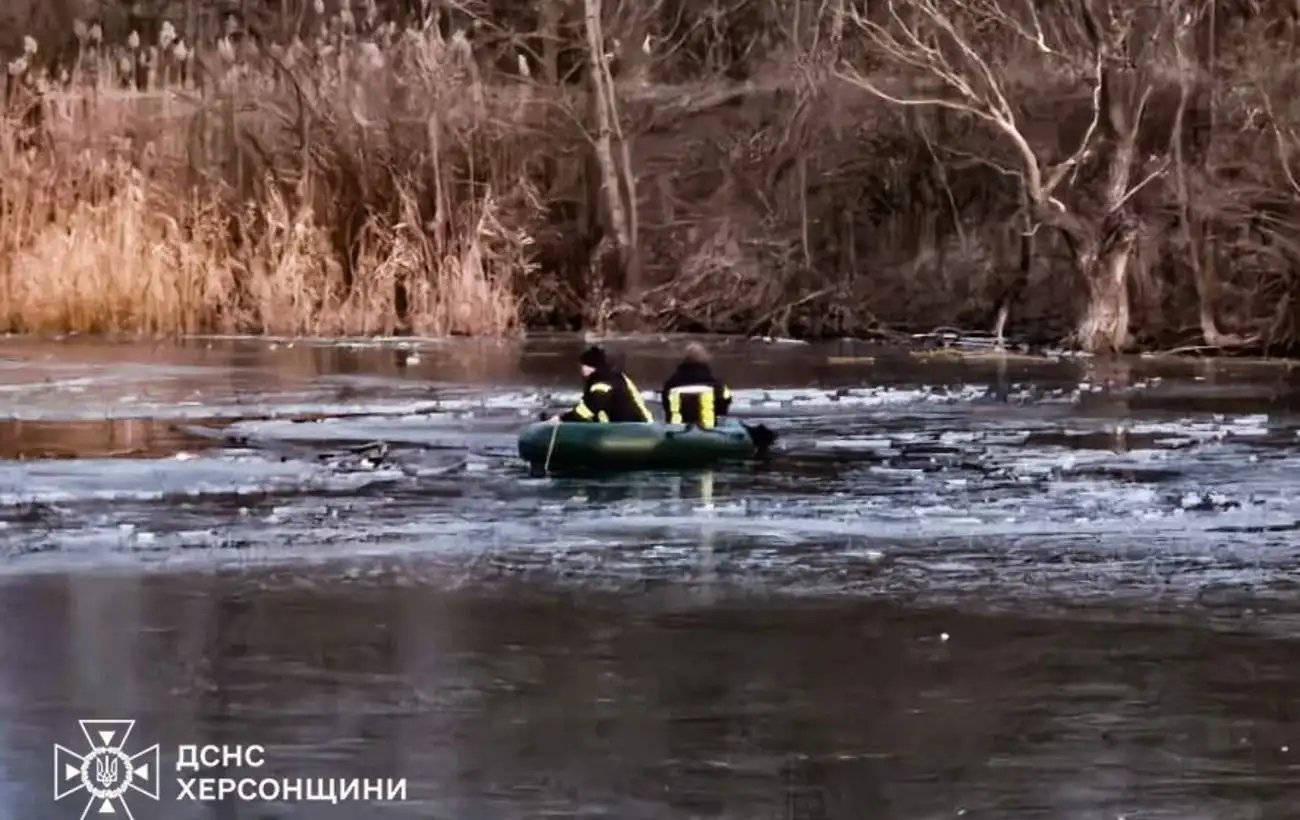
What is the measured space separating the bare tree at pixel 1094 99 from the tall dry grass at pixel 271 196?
5.33 m

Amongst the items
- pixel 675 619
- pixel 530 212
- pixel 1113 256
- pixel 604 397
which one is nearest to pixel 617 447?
pixel 604 397

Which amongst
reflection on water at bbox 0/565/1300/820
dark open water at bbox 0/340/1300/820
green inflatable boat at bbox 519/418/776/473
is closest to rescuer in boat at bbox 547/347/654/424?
green inflatable boat at bbox 519/418/776/473

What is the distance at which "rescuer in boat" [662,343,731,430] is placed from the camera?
15.7m

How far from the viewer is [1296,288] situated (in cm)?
2792

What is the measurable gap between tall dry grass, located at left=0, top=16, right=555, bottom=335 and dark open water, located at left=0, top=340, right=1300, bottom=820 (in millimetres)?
10780

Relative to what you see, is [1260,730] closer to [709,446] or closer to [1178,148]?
[709,446]

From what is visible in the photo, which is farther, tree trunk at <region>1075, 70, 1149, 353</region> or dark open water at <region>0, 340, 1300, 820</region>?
tree trunk at <region>1075, 70, 1149, 353</region>

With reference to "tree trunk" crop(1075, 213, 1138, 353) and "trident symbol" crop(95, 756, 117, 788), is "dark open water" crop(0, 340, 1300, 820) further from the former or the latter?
"tree trunk" crop(1075, 213, 1138, 353)

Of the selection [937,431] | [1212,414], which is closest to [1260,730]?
[937,431]

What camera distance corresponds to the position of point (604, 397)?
15.3 m

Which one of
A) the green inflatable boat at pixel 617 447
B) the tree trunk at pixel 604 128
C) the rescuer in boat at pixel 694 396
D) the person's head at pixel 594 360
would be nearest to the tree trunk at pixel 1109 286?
the tree trunk at pixel 604 128

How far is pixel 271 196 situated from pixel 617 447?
1572 centimetres

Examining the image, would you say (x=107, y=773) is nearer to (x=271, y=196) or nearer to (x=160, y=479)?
(x=160, y=479)

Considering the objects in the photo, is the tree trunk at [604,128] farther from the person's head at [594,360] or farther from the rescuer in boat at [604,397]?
the person's head at [594,360]
